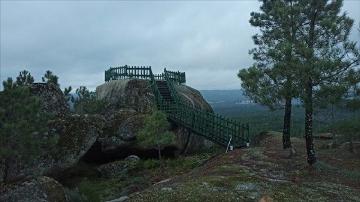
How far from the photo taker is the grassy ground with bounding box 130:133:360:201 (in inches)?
697

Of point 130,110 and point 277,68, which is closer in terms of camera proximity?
point 277,68

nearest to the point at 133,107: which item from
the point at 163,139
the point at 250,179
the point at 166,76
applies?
the point at 166,76

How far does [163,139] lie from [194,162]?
121 inches

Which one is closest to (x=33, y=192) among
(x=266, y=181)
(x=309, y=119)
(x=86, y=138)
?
(x=86, y=138)

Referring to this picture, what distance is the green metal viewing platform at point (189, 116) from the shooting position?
110 ft

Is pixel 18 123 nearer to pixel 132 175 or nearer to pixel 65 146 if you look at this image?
pixel 65 146

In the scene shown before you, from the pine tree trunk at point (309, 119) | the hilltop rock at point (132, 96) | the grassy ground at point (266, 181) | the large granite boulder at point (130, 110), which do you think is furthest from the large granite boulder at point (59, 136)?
the pine tree trunk at point (309, 119)

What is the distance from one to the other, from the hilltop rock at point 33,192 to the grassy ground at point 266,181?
483 centimetres

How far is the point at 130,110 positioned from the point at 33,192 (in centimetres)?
1650

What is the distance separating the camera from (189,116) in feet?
118

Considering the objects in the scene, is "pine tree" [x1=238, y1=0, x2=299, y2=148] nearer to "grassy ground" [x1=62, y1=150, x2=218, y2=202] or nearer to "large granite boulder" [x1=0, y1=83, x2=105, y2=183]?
"grassy ground" [x1=62, y1=150, x2=218, y2=202]

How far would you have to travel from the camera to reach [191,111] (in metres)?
36.0

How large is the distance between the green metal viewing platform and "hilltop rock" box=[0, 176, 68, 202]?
15627 mm

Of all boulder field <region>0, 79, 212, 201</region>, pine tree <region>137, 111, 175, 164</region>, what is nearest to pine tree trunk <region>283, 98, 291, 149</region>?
pine tree <region>137, 111, 175, 164</region>
